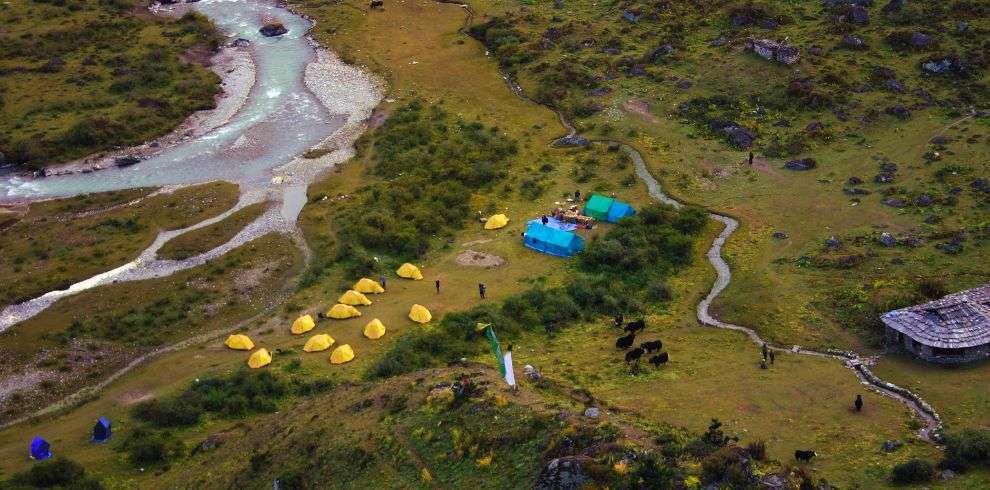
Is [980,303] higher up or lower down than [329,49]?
higher up

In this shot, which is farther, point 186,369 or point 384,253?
point 384,253

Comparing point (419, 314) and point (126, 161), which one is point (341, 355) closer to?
point (419, 314)

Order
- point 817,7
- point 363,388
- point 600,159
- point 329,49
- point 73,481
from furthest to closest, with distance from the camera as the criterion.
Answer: point 329,49, point 817,7, point 600,159, point 363,388, point 73,481

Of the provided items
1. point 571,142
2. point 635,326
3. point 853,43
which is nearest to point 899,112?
point 853,43

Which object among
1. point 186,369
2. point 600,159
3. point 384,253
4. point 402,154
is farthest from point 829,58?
point 186,369

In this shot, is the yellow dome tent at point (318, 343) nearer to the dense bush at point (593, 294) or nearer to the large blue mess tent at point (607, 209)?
→ the dense bush at point (593, 294)

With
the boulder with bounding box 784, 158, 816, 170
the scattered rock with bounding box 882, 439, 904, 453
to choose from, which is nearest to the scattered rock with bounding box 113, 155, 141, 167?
the boulder with bounding box 784, 158, 816, 170

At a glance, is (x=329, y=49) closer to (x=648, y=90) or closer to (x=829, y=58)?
(x=648, y=90)
